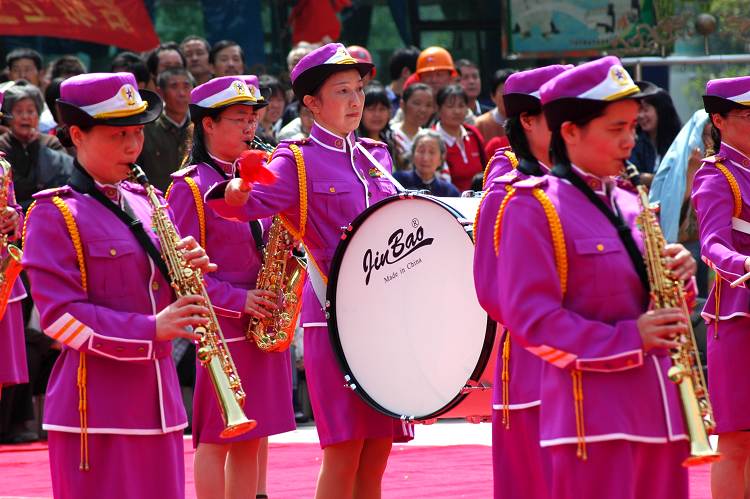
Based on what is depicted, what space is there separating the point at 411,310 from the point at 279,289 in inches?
31.9

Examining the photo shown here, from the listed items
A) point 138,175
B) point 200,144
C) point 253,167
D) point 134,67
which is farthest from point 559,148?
point 134,67

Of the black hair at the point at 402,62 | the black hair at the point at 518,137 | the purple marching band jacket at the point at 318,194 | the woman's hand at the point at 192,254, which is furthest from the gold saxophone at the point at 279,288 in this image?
the black hair at the point at 402,62

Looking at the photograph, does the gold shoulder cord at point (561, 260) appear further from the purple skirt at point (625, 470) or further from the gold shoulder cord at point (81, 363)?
the gold shoulder cord at point (81, 363)

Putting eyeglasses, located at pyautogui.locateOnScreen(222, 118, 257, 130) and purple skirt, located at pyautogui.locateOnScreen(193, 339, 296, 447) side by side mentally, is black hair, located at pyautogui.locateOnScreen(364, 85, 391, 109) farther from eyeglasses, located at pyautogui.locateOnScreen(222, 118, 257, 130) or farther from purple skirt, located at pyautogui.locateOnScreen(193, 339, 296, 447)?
purple skirt, located at pyautogui.locateOnScreen(193, 339, 296, 447)

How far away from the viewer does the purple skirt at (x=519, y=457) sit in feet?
18.6

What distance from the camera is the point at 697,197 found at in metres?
6.85

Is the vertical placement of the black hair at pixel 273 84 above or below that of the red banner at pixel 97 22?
below

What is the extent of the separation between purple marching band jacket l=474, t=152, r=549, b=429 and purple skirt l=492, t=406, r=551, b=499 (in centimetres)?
4

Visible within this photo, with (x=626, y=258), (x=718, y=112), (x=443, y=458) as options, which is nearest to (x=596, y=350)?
(x=626, y=258)

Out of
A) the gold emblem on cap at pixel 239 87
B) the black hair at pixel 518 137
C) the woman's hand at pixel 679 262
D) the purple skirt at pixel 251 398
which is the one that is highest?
the gold emblem on cap at pixel 239 87

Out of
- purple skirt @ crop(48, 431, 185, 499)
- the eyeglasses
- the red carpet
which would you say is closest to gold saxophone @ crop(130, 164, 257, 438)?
purple skirt @ crop(48, 431, 185, 499)

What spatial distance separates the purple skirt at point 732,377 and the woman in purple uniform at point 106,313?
106 inches

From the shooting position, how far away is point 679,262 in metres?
4.50

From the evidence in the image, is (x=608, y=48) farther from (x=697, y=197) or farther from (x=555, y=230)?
(x=555, y=230)
